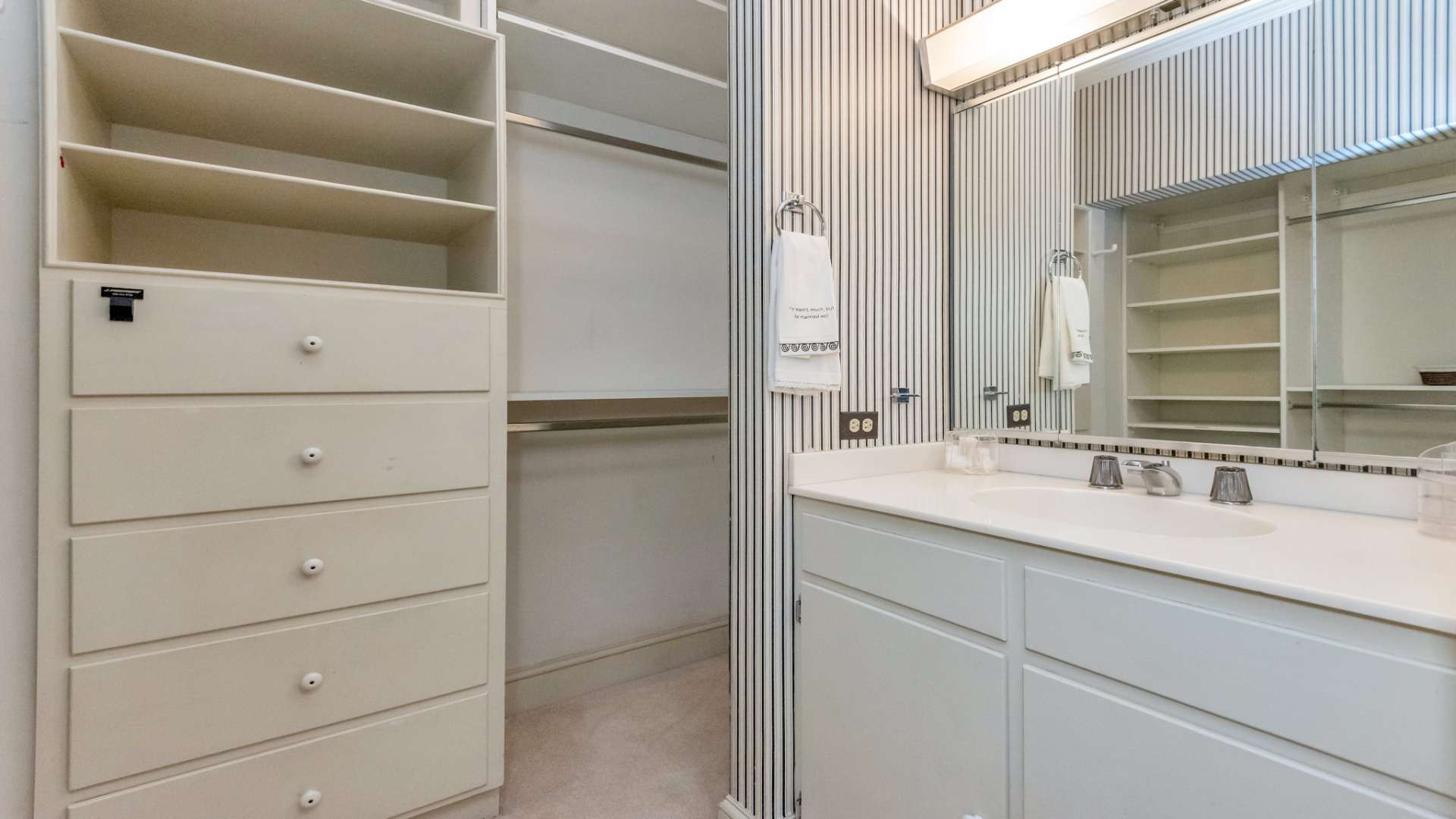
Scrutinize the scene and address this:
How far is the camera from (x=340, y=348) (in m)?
1.44

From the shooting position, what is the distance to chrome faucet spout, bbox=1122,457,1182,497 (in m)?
1.38

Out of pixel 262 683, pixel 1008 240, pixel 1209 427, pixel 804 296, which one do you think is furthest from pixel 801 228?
pixel 262 683

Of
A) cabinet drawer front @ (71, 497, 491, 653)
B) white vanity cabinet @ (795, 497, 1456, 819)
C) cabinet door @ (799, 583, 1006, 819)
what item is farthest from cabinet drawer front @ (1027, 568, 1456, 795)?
cabinet drawer front @ (71, 497, 491, 653)

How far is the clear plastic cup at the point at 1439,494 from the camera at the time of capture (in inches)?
40.0

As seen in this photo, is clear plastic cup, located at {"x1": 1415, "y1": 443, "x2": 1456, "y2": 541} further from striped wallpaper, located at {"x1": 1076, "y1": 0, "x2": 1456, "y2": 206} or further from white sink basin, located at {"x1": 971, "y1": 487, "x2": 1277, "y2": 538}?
striped wallpaper, located at {"x1": 1076, "y1": 0, "x2": 1456, "y2": 206}

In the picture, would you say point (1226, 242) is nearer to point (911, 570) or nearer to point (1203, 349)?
point (1203, 349)

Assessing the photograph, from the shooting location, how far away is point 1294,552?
0.93m

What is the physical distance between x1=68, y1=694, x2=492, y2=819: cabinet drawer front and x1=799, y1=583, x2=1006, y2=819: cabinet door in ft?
2.87

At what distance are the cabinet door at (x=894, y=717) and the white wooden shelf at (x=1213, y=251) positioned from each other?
1.08m

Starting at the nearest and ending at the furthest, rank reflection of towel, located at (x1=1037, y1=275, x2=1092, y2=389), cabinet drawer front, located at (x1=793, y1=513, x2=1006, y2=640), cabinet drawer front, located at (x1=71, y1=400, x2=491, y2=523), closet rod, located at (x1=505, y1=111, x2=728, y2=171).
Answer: cabinet drawer front, located at (x1=793, y1=513, x2=1006, y2=640) → cabinet drawer front, located at (x1=71, y1=400, x2=491, y2=523) → reflection of towel, located at (x1=1037, y1=275, x2=1092, y2=389) → closet rod, located at (x1=505, y1=111, x2=728, y2=171)

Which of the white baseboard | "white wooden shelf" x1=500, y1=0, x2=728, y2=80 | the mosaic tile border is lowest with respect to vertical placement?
the white baseboard

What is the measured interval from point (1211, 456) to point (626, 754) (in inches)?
72.3

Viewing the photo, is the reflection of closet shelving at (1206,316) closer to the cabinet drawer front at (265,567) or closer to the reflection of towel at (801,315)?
the reflection of towel at (801,315)

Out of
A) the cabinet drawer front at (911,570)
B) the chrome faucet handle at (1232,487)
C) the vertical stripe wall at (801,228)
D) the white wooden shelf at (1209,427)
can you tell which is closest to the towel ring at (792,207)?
the vertical stripe wall at (801,228)
